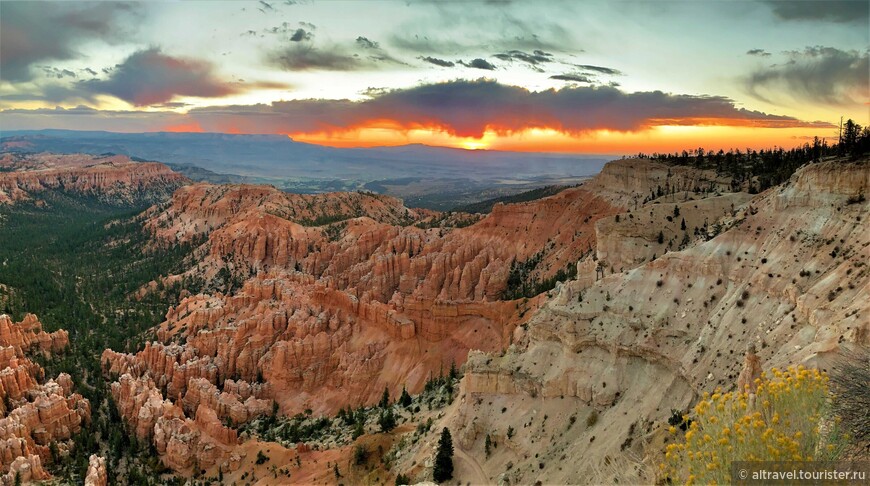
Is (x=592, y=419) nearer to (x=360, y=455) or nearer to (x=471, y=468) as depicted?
(x=471, y=468)

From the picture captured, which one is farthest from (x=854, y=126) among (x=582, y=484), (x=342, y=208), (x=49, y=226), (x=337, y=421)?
(x=49, y=226)

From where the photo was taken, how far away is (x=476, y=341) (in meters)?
51.1

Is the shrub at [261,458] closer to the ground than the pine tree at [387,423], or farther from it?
closer to the ground

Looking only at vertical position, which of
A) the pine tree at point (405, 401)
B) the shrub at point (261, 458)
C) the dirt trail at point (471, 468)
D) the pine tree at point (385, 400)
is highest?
the dirt trail at point (471, 468)

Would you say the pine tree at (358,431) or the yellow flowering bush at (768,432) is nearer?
the yellow flowering bush at (768,432)

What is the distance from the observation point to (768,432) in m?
9.87

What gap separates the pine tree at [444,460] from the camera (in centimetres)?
2862

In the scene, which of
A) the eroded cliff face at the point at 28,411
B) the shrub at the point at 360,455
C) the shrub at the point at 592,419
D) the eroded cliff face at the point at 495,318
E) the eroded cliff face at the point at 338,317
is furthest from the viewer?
the eroded cliff face at the point at 338,317

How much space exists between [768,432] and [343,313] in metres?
51.8

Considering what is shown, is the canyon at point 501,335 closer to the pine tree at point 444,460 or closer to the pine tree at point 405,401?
the pine tree at point 444,460

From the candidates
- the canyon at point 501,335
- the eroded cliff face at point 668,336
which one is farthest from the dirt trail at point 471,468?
the eroded cliff face at point 668,336

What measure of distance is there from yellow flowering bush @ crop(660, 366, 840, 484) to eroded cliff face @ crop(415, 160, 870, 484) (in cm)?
708

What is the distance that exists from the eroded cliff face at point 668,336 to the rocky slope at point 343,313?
14.2 meters

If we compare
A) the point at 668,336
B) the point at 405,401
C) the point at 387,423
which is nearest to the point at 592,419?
the point at 668,336
